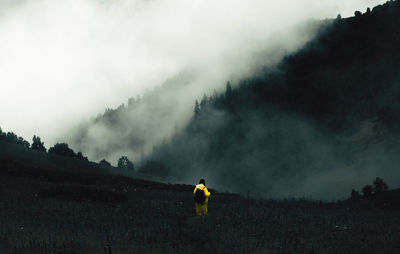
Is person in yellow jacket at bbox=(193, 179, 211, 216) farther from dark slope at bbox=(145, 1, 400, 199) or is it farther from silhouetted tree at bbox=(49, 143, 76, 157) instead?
dark slope at bbox=(145, 1, 400, 199)

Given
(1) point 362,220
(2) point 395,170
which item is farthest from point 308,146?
(1) point 362,220

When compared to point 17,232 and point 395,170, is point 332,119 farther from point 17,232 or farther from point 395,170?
point 17,232

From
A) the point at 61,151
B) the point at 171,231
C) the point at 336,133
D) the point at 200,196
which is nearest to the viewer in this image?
the point at 171,231

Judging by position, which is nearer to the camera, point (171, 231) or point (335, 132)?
point (171, 231)

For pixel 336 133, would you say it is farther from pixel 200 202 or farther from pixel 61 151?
pixel 200 202

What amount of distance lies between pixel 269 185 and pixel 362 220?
139 meters

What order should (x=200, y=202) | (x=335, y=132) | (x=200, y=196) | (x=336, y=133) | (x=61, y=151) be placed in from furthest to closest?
1. (x=335, y=132)
2. (x=336, y=133)
3. (x=61, y=151)
4. (x=200, y=202)
5. (x=200, y=196)

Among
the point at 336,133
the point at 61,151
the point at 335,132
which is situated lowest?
the point at 61,151

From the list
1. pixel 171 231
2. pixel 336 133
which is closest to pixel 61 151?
pixel 171 231

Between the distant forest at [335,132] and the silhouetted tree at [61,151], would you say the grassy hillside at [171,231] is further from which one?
the distant forest at [335,132]

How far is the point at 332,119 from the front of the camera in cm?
17100

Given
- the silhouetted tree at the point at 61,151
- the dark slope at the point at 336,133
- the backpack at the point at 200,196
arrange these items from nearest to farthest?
the backpack at the point at 200,196, the silhouetted tree at the point at 61,151, the dark slope at the point at 336,133

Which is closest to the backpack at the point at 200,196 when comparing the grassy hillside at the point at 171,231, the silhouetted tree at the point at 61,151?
the grassy hillside at the point at 171,231

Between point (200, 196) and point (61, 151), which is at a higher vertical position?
point (61, 151)
